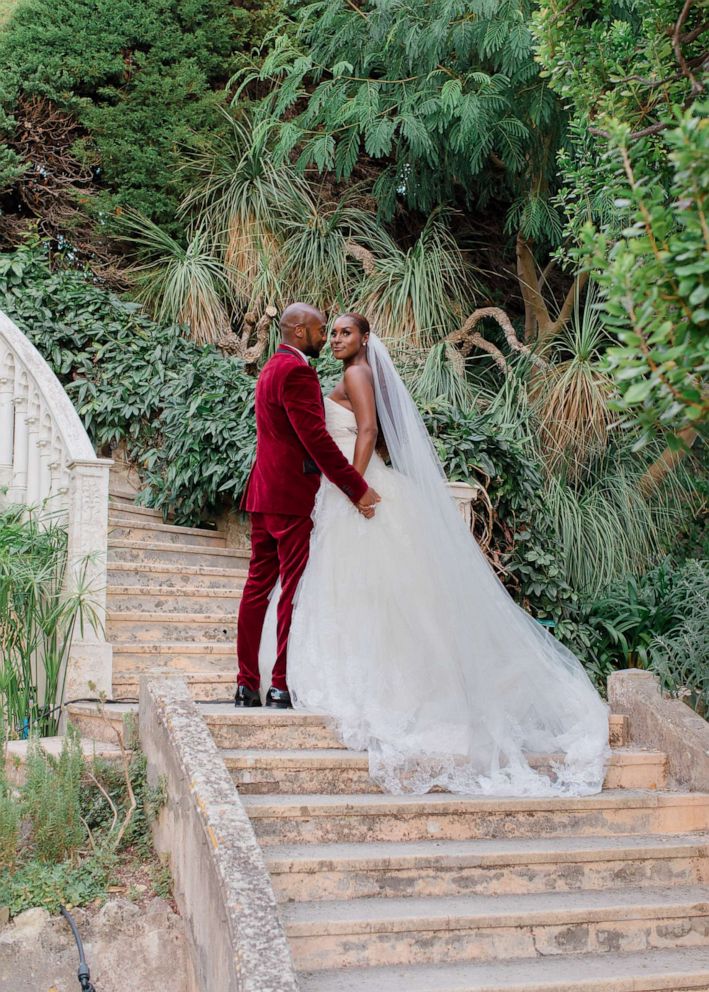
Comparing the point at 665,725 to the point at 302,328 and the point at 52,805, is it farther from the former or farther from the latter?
the point at 52,805

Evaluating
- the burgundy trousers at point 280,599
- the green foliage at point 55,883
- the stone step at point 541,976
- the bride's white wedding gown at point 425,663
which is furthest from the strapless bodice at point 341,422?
the stone step at point 541,976

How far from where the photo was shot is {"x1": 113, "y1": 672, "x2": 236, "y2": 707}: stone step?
557cm

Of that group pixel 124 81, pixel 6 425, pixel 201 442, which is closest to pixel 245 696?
pixel 6 425

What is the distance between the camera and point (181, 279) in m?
10.0

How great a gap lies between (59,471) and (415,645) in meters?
2.60

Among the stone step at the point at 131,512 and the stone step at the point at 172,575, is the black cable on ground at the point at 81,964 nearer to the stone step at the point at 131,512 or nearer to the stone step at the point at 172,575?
the stone step at the point at 172,575

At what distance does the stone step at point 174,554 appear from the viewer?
711 cm

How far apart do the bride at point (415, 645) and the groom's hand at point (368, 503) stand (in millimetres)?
38

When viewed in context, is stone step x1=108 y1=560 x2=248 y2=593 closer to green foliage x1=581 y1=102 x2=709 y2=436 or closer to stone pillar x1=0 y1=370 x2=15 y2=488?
stone pillar x1=0 y1=370 x2=15 y2=488

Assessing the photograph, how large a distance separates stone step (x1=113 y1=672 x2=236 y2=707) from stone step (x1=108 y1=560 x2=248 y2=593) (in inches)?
32.2

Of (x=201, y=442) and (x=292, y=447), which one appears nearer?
(x=292, y=447)

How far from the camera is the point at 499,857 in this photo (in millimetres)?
4059

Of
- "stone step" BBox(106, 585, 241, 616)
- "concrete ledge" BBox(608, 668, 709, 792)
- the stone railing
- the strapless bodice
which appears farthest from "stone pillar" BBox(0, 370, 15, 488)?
"concrete ledge" BBox(608, 668, 709, 792)

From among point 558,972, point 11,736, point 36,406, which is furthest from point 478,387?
point 558,972
